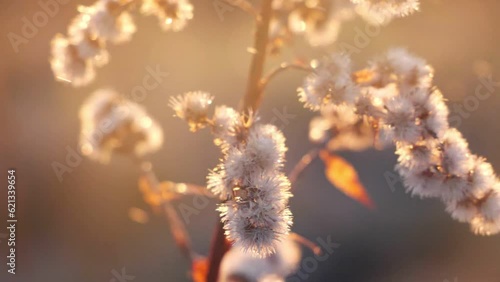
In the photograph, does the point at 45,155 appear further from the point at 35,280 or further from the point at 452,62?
the point at 452,62

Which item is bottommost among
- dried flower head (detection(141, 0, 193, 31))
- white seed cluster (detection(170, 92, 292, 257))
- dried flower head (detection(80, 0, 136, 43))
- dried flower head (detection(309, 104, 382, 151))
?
dried flower head (detection(309, 104, 382, 151))
